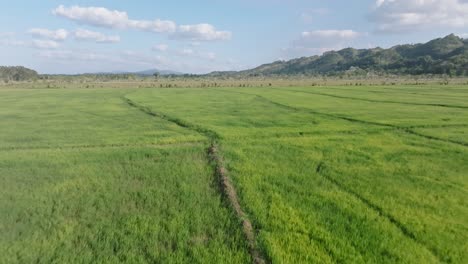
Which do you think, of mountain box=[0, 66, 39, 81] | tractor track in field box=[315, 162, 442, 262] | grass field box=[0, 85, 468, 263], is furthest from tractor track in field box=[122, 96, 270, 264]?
mountain box=[0, 66, 39, 81]

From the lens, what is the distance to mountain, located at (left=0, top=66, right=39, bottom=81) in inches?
4897

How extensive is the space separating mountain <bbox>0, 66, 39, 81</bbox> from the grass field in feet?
410

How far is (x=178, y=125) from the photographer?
69.8ft

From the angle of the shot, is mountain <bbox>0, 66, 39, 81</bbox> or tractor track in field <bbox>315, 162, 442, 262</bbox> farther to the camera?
mountain <bbox>0, 66, 39, 81</bbox>

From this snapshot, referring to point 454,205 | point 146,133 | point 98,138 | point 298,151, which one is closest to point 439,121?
point 298,151

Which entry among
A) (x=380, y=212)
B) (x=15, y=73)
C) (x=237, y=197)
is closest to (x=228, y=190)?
(x=237, y=197)

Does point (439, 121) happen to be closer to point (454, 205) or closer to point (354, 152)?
point (354, 152)

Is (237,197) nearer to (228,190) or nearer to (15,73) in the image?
(228,190)

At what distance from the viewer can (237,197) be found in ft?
30.7

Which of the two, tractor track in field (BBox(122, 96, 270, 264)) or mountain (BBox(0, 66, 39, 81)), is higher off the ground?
mountain (BBox(0, 66, 39, 81))

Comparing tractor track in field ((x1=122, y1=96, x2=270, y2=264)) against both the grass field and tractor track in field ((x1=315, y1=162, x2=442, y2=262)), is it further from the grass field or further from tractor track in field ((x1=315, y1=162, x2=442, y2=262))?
tractor track in field ((x1=315, y1=162, x2=442, y2=262))

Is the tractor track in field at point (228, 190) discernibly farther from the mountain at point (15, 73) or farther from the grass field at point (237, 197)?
the mountain at point (15, 73)

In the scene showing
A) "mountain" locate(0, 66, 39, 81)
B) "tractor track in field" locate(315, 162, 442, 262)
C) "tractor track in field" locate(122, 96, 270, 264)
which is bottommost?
"tractor track in field" locate(315, 162, 442, 262)

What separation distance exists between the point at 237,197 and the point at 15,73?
140766 mm
